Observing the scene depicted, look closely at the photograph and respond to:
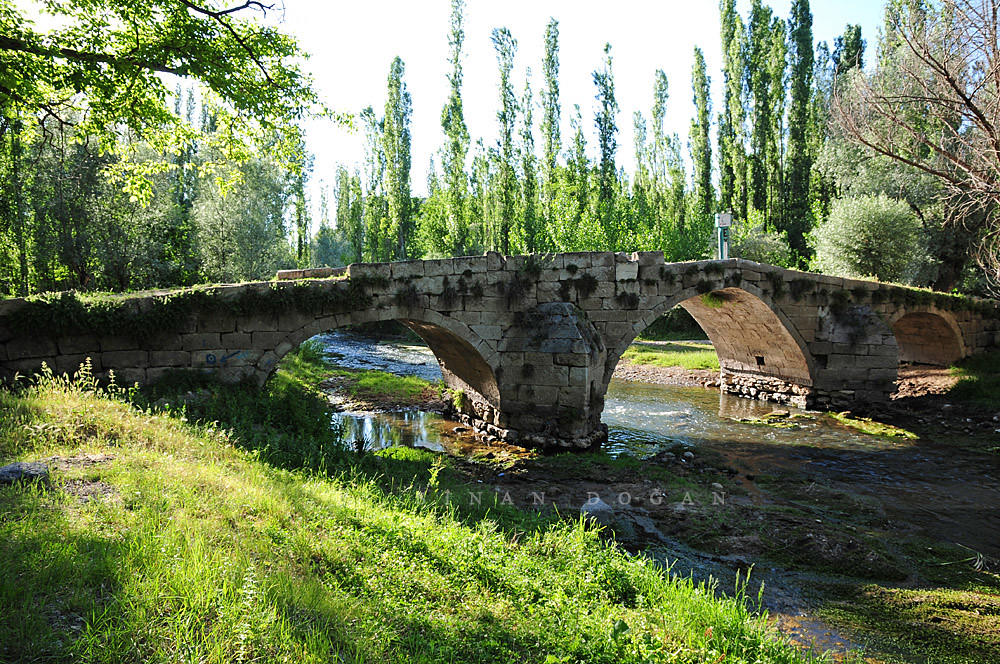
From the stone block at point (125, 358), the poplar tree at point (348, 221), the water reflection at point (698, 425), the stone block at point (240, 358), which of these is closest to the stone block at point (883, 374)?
the water reflection at point (698, 425)

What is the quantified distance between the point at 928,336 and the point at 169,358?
22068mm

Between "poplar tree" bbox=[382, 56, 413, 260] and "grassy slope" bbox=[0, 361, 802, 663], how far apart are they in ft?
99.8

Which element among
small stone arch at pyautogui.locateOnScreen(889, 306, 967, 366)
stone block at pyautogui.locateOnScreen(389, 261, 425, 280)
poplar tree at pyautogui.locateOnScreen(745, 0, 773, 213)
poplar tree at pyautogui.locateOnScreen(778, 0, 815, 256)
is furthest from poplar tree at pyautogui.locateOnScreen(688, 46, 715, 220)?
stone block at pyautogui.locateOnScreen(389, 261, 425, 280)

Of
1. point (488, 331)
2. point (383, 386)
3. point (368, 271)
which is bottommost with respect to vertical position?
point (383, 386)

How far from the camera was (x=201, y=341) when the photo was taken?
925 cm

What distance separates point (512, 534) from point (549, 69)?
31.0m

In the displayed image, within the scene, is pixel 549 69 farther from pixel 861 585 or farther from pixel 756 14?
pixel 861 585

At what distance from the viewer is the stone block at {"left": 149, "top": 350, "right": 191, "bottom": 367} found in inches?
351

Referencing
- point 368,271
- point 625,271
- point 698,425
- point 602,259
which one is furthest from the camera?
point 698,425

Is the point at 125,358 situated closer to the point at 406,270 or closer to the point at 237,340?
the point at 237,340

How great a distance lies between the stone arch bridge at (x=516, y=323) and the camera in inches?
342

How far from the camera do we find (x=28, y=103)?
797cm

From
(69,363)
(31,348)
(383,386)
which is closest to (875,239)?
(383,386)

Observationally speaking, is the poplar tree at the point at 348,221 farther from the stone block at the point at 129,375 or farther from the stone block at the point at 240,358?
the stone block at the point at 129,375
